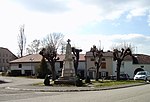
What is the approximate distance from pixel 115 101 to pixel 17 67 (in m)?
79.3

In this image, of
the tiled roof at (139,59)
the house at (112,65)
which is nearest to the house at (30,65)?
the house at (112,65)

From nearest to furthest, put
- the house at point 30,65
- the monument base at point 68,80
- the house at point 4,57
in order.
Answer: the monument base at point 68,80 < the house at point 30,65 < the house at point 4,57

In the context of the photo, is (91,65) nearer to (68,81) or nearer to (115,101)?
(68,81)

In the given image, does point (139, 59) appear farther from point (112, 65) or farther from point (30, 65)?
point (30, 65)

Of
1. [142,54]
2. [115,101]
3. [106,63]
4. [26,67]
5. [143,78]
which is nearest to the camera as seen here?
[115,101]

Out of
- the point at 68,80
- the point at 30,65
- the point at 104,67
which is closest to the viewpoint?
the point at 68,80

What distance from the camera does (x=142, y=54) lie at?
102000 mm

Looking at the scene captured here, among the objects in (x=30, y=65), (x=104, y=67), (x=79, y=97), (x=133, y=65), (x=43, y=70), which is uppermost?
(x=30, y=65)

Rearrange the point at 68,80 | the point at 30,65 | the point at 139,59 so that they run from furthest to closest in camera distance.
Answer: the point at 139,59, the point at 30,65, the point at 68,80

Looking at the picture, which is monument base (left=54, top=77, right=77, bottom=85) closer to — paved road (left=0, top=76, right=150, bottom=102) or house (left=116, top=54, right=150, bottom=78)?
paved road (left=0, top=76, right=150, bottom=102)

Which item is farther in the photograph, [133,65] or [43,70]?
[133,65]

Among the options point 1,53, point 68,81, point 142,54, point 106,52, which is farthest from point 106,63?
point 1,53

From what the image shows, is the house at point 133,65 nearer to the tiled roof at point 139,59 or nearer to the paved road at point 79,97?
Result: the tiled roof at point 139,59

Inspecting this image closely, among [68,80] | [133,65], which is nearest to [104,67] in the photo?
[133,65]
